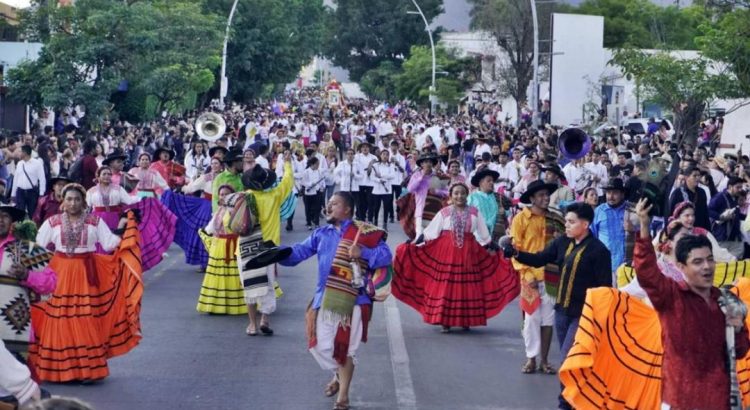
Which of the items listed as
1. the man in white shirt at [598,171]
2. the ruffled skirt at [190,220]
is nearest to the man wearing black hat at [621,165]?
the man in white shirt at [598,171]

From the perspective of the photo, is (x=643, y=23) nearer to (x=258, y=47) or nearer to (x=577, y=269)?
(x=258, y=47)

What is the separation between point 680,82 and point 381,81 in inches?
3148

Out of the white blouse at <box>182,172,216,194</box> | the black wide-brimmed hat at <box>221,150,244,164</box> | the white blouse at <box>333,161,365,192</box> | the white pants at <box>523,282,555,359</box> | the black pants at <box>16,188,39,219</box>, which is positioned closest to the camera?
the white pants at <box>523,282,555,359</box>

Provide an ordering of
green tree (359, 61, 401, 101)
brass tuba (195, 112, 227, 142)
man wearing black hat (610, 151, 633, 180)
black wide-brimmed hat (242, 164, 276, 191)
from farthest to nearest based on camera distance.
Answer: green tree (359, 61, 401, 101) → brass tuba (195, 112, 227, 142) → man wearing black hat (610, 151, 633, 180) → black wide-brimmed hat (242, 164, 276, 191)

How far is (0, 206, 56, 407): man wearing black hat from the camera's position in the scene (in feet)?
30.7

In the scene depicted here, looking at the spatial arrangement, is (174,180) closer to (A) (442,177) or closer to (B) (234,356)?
(A) (442,177)

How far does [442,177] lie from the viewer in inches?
831

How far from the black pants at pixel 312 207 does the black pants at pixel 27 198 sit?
222 inches

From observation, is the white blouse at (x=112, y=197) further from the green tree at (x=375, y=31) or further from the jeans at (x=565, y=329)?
the green tree at (x=375, y=31)

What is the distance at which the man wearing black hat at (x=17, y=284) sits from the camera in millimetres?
9359

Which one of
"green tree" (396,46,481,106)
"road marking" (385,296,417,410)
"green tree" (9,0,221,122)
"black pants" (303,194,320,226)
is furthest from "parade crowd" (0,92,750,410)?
"green tree" (396,46,481,106)

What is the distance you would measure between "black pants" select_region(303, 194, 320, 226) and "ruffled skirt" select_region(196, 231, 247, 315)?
1163cm

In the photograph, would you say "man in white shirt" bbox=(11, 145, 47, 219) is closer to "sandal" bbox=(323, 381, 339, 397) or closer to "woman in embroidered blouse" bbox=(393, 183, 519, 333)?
"woman in embroidered blouse" bbox=(393, 183, 519, 333)

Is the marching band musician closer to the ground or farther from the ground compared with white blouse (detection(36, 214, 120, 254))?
closer to the ground
